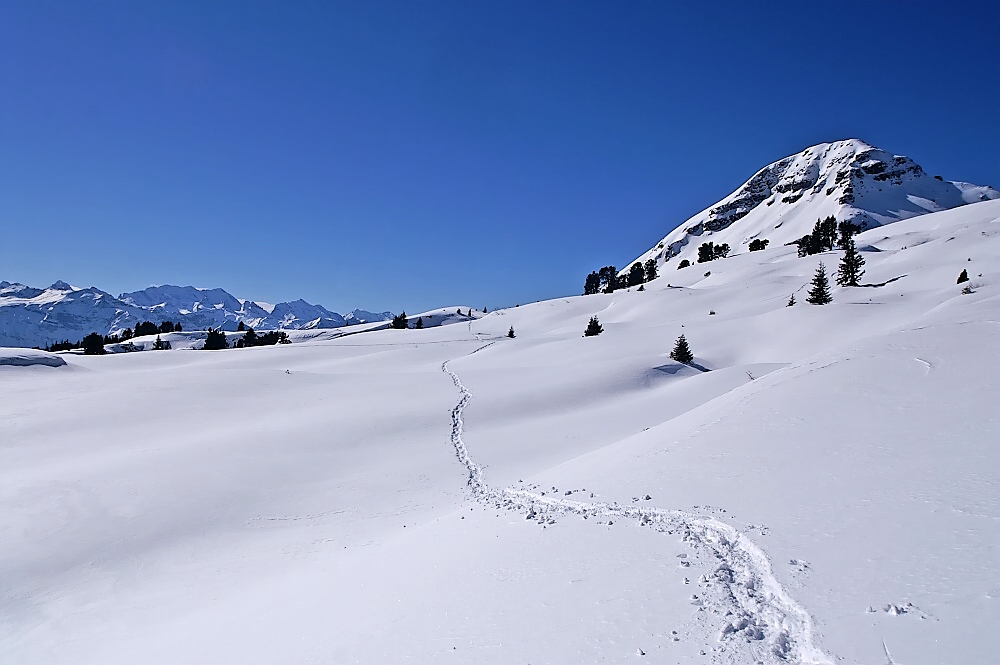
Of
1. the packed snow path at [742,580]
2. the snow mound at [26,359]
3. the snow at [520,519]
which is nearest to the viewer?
the packed snow path at [742,580]

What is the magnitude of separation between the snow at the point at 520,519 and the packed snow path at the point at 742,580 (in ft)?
0.11

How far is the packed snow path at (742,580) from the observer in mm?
4637

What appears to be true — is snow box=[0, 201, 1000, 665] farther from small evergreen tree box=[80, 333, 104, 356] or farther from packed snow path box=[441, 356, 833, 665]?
small evergreen tree box=[80, 333, 104, 356]

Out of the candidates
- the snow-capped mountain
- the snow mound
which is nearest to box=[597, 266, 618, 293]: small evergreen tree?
the snow-capped mountain

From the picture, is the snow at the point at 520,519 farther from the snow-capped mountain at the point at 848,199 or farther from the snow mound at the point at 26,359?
the snow-capped mountain at the point at 848,199

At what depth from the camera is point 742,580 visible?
19.4 ft

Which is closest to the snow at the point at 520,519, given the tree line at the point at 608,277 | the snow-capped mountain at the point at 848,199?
the tree line at the point at 608,277

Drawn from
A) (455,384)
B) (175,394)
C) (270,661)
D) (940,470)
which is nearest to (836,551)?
(940,470)

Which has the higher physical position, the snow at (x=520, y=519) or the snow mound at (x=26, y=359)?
the snow mound at (x=26, y=359)

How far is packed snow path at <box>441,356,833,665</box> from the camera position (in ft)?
15.2

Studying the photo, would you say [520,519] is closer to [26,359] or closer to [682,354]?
[682,354]

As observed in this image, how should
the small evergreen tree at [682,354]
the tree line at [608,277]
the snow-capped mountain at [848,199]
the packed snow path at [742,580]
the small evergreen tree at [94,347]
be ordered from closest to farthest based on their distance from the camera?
the packed snow path at [742,580], the small evergreen tree at [682,354], the small evergreen tree at [94,347], the tree line at [608,277], the snow-capped mountain at [848,199]

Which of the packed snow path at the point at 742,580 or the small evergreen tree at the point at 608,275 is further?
the small evergreen tree at the point at 608,275

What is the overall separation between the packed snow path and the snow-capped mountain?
6248 inches
